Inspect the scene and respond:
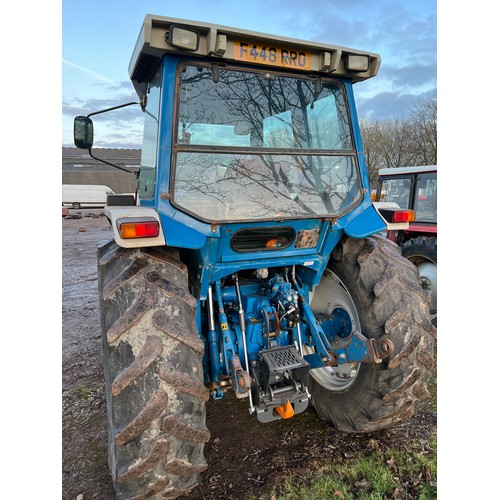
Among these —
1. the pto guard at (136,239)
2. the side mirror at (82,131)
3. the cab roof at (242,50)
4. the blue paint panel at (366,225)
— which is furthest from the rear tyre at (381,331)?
the side mirror at (82,131)

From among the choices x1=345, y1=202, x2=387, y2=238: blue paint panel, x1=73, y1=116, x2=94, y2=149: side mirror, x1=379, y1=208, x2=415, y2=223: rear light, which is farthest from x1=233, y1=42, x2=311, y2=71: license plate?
x1=73, y1=116, x2=94, y2=149: side mirror

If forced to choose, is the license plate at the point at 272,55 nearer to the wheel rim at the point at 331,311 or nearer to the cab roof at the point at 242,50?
the cab roof at the point at 242,50

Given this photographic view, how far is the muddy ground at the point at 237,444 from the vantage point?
2490 millimetres

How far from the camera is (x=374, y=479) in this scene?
2492 mm

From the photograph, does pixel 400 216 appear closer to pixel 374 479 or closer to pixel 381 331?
pixel 381 331

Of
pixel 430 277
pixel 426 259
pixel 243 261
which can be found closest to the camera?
pixel 243 261

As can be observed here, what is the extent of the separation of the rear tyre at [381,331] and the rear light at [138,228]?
1454mm

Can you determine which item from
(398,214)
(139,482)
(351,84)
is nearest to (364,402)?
(398,214)

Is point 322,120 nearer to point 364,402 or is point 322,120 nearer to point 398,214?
point 398,214

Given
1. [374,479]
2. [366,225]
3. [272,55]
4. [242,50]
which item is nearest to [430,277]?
[366,225]

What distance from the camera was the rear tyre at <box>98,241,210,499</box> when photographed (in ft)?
6.18

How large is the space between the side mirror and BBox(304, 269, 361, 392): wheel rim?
2.09 m

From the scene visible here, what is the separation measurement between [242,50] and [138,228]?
1.22 m

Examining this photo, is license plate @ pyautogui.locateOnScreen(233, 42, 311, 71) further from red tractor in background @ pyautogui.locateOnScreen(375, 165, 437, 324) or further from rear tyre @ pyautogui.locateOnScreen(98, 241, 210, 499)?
red tractor in background @ pyautogui.locateOnScreen(375, 165, 437, 324)
